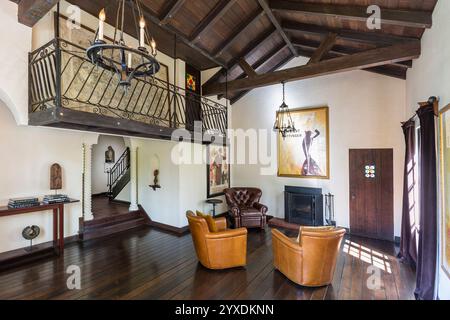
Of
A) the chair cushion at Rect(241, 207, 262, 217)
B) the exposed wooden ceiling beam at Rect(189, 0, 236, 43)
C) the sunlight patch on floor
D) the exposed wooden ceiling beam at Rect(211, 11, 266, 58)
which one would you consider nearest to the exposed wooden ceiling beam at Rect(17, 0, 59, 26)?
the exposed wooden ceiling beam at Rect(189, 0, 236, 43)

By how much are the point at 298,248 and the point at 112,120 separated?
346 centimetres

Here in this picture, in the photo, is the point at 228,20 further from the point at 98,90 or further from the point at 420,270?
the point at 420,270

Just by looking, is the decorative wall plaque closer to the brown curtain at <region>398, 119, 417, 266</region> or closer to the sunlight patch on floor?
the sunlight patch on floor

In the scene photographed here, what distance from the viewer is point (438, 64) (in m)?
2.84

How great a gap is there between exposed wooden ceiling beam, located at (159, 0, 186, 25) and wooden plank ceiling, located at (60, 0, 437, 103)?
0.01m

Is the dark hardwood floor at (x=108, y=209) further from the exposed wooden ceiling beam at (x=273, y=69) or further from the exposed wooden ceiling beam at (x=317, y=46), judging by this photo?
the exposed wooden ceiling beam at (x=317, y=46)

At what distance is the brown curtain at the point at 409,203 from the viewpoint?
3868 mm

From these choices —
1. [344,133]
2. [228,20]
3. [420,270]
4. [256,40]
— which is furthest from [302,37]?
[420,270]

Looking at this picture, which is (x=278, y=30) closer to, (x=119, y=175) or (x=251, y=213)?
(x=251, y=213)

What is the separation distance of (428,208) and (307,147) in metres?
A: 3.60

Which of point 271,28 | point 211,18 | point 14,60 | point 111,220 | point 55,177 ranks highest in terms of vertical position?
point 271,28

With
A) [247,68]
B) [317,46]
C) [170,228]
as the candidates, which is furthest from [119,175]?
[317,46]

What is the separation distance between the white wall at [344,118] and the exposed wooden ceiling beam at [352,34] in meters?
1.56

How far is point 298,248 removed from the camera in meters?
3.16
